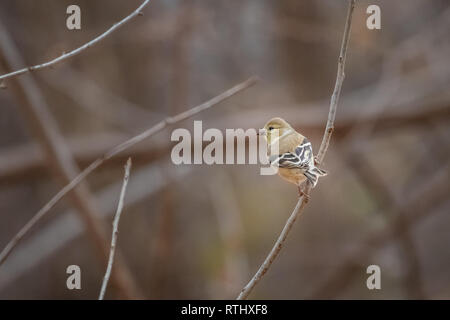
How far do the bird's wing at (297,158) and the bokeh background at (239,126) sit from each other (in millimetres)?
1846

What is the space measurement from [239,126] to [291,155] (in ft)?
6.60

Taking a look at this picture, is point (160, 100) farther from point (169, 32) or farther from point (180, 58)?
point (180, 58)

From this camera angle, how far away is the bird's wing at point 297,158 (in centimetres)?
219

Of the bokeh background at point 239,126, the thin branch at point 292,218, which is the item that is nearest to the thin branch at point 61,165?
the bokeh background at point 239,126

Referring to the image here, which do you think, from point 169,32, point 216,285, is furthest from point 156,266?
point 169,32

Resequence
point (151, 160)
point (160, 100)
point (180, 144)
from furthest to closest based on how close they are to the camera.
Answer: point (160, 100)
point (151, 160)
point (180, 144)

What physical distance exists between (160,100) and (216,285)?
7.05 feet

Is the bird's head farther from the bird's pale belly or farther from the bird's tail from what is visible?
the bird's tail

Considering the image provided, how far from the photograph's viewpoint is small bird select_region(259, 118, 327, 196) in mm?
2146

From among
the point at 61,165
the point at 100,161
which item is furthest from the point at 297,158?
the point at 61,165

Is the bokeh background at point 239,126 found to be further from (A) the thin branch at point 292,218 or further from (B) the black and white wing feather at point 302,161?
(A) the thin branch at point 292,218

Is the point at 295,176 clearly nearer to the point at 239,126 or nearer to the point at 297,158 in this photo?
the point at 297,158

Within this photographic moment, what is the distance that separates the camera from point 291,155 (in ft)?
7.56

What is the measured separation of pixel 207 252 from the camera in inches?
208
